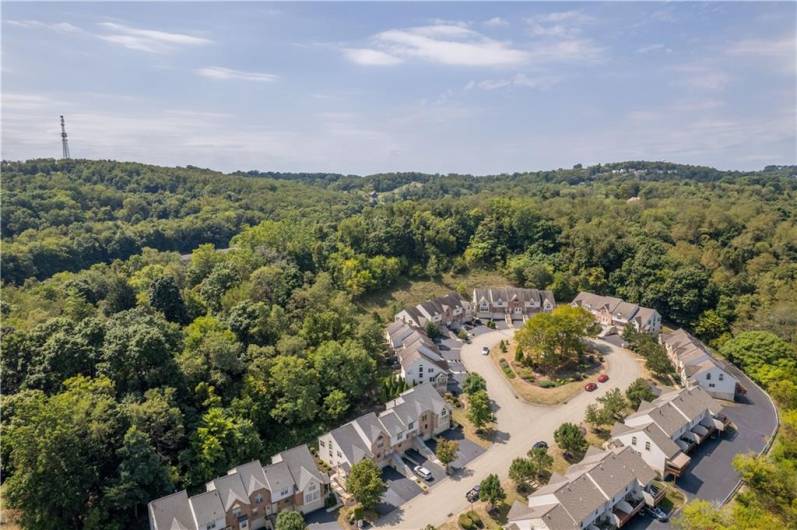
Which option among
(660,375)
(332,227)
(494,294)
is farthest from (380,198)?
(660,375)

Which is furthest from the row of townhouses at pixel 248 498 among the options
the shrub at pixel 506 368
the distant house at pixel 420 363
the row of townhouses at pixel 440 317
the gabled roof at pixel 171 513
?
the shrub at pixel 506 368

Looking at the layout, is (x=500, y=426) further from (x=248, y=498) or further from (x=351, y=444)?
(x=248, y=498)

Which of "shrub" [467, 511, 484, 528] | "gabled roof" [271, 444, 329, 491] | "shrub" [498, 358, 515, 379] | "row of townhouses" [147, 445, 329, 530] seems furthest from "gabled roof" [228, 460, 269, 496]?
"shrub" [498, 358, 515, 379]

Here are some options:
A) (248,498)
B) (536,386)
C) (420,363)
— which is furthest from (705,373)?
(248,498)

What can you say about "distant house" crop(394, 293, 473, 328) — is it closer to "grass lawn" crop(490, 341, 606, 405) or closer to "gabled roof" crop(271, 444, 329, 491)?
"grass lawn" crop(490, 341, 606, 405)

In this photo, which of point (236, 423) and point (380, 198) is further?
point (380, 198)

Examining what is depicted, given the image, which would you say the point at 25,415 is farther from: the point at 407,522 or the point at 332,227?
the point at 332,227

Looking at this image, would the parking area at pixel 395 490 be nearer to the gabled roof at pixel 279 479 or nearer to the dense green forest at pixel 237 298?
the gabled roof at pixel 279 479

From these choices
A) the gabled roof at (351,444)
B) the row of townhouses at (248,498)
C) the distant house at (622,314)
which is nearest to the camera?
the row of townhouses at (248,498)
